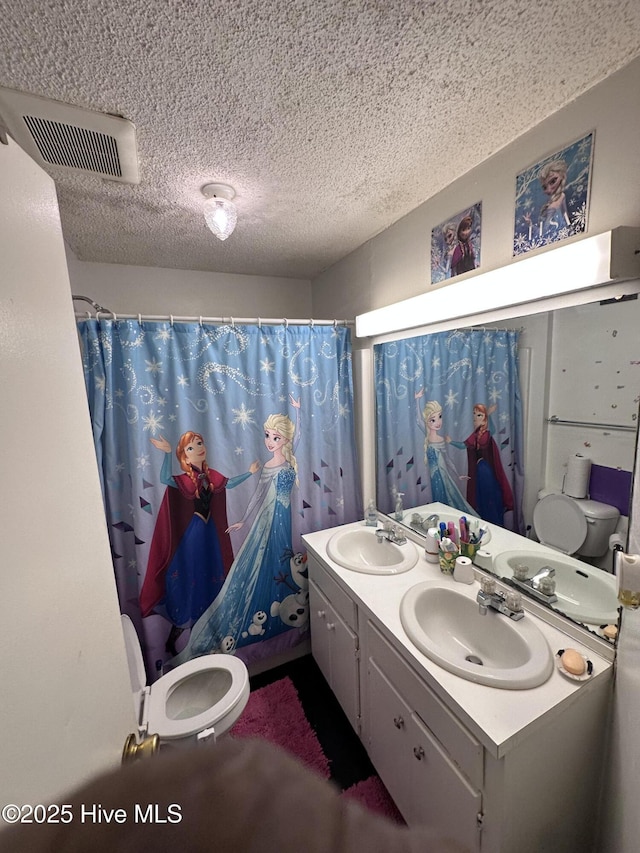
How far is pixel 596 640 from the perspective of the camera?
37.1 inches

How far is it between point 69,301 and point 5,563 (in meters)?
0.55

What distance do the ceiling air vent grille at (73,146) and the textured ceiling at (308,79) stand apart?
0.08 m

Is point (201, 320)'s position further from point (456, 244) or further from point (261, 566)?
point (261, 566)

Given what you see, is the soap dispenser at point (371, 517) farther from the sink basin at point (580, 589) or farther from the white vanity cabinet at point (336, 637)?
the sink basin at point (580, 589)

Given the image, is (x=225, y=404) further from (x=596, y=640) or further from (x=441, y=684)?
(x=596, y=640)

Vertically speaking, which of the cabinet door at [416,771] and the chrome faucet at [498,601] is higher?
the chrome faucet at [498,601]

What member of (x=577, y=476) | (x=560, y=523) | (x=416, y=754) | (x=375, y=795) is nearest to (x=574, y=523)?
(x=560, y=523)

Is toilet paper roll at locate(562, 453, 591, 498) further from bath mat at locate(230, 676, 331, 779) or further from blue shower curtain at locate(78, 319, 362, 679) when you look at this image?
bath mat at locate(230, 676, 331, 779)

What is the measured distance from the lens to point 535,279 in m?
0.95

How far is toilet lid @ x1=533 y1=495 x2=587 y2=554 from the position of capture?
1052 mm

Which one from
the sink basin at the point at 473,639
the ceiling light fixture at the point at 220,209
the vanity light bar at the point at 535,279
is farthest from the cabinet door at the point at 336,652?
the ceiling light fixture at the point at 220,209

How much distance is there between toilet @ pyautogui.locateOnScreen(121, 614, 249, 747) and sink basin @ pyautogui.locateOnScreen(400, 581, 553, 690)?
0.79m

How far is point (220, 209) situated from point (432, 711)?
183 centimetres

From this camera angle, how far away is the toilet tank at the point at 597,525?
3.13 feet
